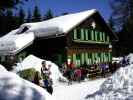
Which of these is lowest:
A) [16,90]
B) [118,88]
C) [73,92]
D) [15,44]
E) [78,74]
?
[78,74]

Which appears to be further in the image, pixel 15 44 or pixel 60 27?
pixel 15 44

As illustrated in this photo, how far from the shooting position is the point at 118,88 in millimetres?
12641

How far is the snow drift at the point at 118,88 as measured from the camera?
39.1ft

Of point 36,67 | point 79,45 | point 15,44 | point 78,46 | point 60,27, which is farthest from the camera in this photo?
point 79,45

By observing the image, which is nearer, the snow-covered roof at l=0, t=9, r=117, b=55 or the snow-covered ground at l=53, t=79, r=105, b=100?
the snow-covered ground at l=53, t=79, r=105, b=100

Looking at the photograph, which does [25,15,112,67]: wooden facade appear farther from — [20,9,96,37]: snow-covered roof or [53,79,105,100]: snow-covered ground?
[53,79,105,100]: snow-covered ground

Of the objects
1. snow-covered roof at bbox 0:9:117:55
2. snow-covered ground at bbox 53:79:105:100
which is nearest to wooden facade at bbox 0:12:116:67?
snow-covered roof at bbox 0:9:117:55

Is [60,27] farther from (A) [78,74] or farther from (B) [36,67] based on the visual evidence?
(B) [36,67]

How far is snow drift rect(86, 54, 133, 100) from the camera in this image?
11922 millimetres

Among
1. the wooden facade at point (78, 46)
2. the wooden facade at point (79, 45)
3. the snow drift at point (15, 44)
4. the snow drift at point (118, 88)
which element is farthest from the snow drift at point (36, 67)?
the snow drift at point (118, 88)

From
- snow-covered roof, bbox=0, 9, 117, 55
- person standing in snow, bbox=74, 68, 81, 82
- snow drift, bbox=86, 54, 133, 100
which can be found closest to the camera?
snow drift, bbox=86, 54, 133, 100

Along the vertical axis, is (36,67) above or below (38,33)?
below

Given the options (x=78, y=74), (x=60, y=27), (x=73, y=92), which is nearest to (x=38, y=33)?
(x=60, y=27)

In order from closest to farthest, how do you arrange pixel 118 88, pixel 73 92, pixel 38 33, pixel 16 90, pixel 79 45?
pixel 16 90, pixel 118 88, pixel 73 92, pixel 38 33, pixel 79 45
